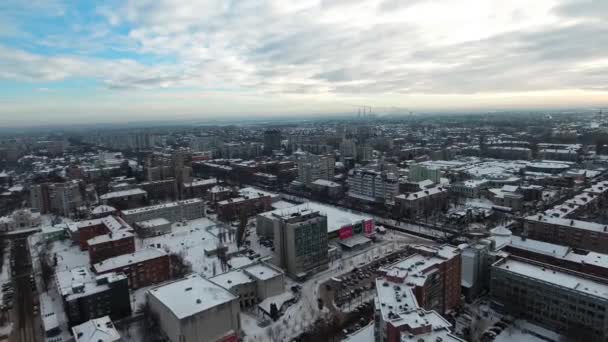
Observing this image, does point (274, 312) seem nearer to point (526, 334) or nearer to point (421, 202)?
point (526, 334)

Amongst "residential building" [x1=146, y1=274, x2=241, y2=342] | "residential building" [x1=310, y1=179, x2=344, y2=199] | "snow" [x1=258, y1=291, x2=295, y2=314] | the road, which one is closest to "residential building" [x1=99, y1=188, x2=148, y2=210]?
the road

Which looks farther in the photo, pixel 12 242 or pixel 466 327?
pixel 12 242

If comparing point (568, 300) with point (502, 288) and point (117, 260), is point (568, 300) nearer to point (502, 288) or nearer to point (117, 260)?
point (502, 288)

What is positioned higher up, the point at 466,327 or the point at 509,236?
the point at 509,236

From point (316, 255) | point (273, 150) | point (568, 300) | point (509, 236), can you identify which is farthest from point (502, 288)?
point (273, 150)

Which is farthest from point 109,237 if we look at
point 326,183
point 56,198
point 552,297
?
point 326,183

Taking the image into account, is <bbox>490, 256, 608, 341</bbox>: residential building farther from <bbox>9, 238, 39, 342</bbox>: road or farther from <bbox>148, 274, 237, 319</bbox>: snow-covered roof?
<bbox>9, 238, 39, 342</bbox>: road
